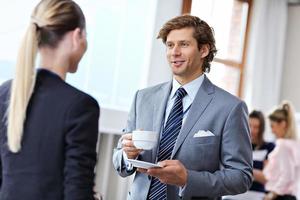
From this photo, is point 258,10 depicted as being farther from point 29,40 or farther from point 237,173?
point 29,40

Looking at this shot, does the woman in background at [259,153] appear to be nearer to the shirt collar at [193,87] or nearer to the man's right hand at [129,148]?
the shirt collar at [193,87]

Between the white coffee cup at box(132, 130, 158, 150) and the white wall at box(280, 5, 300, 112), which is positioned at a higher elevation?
the white wall at box(280, 5, 300, 112)

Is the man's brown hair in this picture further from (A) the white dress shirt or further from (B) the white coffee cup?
(B) the white coffee cup

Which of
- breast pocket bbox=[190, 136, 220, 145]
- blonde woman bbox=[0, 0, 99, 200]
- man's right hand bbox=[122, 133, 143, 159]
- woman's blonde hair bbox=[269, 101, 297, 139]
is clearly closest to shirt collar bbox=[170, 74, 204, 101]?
breast pocket bbox=[190, 136, 220, 145]

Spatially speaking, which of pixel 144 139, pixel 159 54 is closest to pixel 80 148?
pixel 144 139

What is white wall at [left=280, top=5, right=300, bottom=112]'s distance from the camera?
596cm

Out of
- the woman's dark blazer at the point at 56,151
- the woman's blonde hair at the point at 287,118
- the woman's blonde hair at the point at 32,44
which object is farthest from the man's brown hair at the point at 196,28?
the woman's blonde hair at the point at 287,118

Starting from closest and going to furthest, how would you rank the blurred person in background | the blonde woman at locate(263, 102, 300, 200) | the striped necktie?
the striped necktie, the blurred person in background, the blonde woman at locate(263, 102, 300, 200)

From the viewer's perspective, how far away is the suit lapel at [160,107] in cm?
196

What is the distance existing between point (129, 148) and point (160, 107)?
302 mm

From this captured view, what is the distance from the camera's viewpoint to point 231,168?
6.05ft

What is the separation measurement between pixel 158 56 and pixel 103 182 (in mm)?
1218

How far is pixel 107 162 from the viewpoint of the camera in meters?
3.92

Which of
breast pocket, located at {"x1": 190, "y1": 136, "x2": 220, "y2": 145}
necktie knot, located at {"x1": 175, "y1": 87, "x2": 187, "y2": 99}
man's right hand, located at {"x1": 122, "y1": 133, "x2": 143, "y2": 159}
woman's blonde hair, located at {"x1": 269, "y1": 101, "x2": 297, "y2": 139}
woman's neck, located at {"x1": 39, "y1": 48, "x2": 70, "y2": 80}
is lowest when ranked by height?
woman's blonde hair, located at {"x1": 269, "y1": 101, "x2": 297, "y2": 139}
